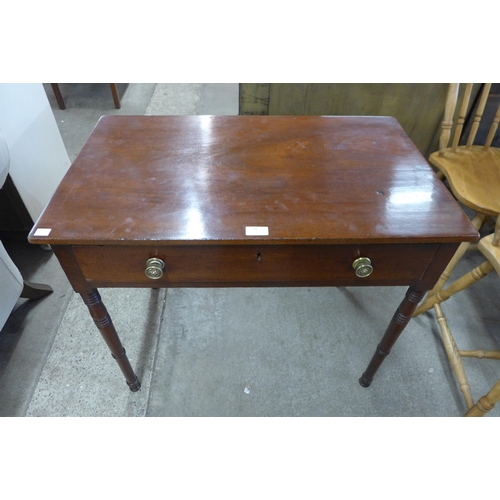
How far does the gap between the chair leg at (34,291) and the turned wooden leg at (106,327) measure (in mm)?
625

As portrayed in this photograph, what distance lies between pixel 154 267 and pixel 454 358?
43.5 inches

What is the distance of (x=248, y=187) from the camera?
2.80 feet

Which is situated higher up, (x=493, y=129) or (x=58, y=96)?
(x=493, y=129)

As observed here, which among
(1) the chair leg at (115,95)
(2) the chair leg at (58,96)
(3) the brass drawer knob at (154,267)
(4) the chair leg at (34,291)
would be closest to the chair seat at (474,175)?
(3) the brass drawer knob at (154,267)

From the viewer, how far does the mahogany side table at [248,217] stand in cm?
73

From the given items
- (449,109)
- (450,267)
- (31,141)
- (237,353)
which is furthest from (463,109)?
(31,141)

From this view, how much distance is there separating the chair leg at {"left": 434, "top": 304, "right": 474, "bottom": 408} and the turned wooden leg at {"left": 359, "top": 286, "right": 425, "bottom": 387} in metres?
0.30

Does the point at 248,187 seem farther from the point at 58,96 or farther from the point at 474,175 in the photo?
the point at 58,96

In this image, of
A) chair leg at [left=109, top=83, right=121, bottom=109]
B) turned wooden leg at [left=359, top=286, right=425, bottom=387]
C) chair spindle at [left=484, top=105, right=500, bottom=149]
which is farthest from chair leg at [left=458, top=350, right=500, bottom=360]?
chair leg at [left=109, top=83, right=121, bottom=109]

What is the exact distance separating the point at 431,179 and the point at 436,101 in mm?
1015

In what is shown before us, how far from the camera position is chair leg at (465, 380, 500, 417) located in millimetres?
1031

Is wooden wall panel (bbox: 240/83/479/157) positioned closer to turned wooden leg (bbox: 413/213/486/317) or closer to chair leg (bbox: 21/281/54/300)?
turned wooden leg (bbox: 413/213/486/317)

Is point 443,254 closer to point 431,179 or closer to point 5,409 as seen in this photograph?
point 431,179
